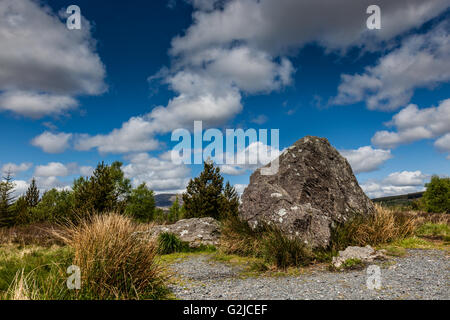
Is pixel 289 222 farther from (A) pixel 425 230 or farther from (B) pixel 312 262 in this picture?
(A) pixel 425 230

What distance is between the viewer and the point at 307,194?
815 centimetres

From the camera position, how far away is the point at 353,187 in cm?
909

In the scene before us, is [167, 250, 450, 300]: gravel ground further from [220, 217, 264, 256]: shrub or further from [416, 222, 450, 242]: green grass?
[416, 222, 450, 242]: green grass

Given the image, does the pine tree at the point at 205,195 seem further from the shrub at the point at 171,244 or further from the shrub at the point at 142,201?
the shrub at the point at 142,201

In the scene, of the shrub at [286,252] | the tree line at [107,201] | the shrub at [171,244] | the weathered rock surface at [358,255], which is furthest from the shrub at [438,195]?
the shrub at [171,244]

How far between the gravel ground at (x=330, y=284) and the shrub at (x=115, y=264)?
0.66 metres

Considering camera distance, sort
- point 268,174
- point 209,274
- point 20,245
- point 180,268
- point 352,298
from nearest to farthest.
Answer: point 352,298, point 209,274, point 180,268, point 268,174, point 20,245

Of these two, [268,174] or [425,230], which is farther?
Result: [425,230]

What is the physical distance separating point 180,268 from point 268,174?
13.5 feet

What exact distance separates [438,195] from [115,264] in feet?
101

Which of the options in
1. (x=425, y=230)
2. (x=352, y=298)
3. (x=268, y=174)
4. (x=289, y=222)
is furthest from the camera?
(x=425, y=230)

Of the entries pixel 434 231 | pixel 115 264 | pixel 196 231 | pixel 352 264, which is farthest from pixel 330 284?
pixel 434 231

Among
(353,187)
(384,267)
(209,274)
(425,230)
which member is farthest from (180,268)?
(425,230)

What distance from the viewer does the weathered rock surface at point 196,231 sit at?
10086mm
